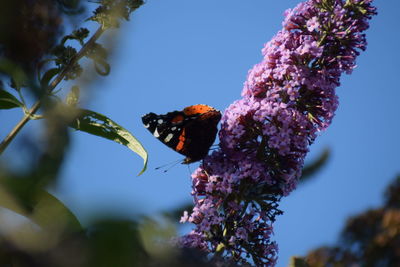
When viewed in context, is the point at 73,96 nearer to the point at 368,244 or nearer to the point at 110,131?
the point at 110,131

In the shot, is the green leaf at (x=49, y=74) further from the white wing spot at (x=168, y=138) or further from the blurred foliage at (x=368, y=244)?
the blurred foliage at (x=368, y=244)

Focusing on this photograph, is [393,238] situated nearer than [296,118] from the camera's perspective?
No

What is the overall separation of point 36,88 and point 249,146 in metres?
1.75

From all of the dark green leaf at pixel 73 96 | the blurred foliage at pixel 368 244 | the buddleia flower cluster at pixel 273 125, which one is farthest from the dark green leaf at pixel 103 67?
the blurred foliage at pixel 368 244

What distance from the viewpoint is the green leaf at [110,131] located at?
1915mm

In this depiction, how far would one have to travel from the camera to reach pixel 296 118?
2.20m

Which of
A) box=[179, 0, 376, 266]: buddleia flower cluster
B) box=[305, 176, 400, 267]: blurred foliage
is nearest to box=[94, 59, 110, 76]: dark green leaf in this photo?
box=[179, 0, 376, 266]: buddleia flower cluster

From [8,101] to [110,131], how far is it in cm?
46

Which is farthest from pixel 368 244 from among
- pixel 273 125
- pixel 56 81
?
pixel 56 81

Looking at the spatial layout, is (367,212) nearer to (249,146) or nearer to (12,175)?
(249,146)

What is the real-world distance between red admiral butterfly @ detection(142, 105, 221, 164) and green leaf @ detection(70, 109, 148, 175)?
598mm

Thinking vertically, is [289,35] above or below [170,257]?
above

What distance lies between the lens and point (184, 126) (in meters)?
2.58

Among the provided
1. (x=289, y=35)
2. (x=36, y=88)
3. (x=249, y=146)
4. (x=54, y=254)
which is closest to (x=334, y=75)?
(x=289, y=35)
